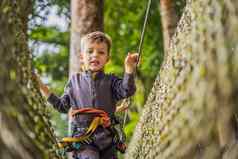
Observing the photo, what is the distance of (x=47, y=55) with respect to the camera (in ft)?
46.8

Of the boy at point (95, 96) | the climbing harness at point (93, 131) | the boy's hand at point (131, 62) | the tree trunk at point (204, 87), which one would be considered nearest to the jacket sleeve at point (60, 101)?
the boy at point (95, 96)

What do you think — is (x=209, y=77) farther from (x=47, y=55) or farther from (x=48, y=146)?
(x=47, y=55)

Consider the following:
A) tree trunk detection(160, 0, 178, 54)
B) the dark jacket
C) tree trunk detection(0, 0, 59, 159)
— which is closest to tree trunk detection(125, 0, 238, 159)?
tree trunk detection(0, 0, 59, 159)

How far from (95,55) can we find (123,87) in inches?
12.4

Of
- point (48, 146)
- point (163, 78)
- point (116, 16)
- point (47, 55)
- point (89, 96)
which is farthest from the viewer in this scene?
point (47, 55)

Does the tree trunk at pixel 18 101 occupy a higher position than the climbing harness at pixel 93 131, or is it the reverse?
the tree trunk at pixel 18 101

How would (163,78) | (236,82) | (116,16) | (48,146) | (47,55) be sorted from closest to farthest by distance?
(236,82) < (48,146) < (163,78) < (116,16) < (47,55)

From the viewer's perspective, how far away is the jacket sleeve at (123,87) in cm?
394

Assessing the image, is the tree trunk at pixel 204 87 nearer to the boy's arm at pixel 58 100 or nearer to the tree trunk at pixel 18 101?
the tree trunk at pixel 18 101

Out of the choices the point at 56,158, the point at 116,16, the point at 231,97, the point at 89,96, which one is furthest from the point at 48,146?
the point at 116,16

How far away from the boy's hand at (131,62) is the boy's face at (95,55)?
0.29 metres

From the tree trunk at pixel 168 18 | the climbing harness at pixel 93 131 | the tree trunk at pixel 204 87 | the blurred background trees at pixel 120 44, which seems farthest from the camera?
the blurred background trees at pixel 120 44

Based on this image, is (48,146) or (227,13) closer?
(227,13)

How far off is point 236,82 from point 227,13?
0.27m
